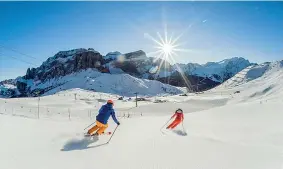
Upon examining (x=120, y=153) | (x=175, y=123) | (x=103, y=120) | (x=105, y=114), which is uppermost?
(x=105, y=114)

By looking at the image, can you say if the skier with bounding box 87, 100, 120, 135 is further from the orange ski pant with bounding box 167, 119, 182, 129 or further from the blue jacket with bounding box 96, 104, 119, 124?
the orange ski pant with bounding box 167, 119, 182, 129

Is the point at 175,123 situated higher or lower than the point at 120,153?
higher

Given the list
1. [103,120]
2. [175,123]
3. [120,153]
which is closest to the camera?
[120,153]

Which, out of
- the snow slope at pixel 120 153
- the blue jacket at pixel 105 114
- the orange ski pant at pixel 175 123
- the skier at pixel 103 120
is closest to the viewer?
the snow slope at pixel 120 153

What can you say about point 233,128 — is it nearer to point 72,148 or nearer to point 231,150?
point 231,150

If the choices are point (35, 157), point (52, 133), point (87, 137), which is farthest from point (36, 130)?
point (35, 157)

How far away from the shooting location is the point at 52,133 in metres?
11.1

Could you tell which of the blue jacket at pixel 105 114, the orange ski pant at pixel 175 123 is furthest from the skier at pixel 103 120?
the orange ski pant at pixel 175 123

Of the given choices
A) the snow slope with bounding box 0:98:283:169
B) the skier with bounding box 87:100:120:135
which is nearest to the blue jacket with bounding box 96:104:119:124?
the skier with bounding box 87:100:120:135

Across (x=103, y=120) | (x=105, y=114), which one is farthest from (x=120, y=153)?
(x=105, y=114)

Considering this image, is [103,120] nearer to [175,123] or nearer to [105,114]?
[105,114]

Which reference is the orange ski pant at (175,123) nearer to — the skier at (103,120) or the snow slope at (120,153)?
the snow slope at (120,153)

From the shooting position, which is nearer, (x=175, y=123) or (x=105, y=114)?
(x=105, y=114)

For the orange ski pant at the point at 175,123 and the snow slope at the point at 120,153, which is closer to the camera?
the snow slope at the point at 120,153
